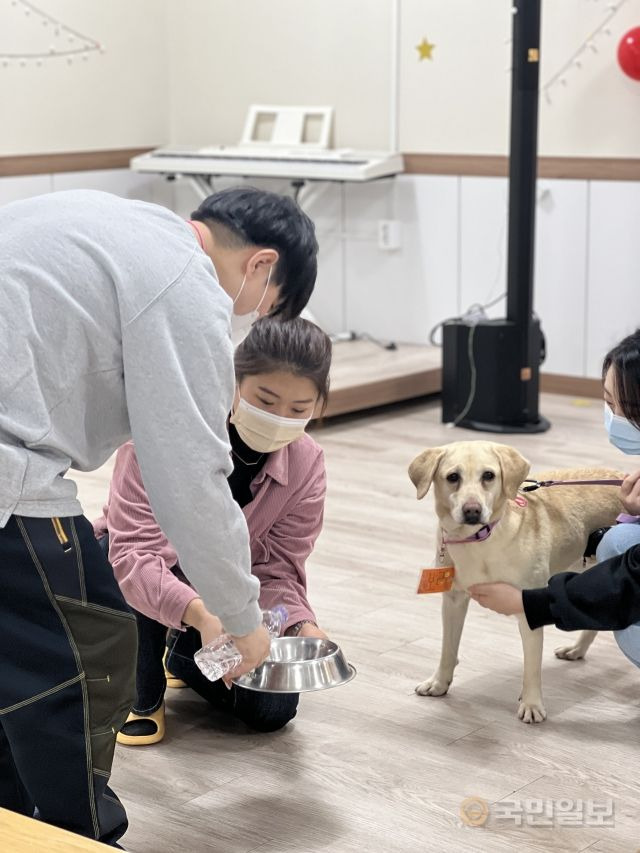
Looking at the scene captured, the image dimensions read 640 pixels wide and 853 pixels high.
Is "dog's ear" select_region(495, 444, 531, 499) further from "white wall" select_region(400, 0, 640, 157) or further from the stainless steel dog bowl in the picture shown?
"white wall" select_region(400, 0, 640, 157)

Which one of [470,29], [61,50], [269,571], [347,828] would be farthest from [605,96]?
[347,828]

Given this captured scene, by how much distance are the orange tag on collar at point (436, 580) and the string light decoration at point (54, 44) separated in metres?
4.28

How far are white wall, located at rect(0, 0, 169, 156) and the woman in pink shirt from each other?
4.02 meters

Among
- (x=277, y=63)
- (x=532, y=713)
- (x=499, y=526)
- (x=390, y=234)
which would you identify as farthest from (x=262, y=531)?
(x=277, y=63)

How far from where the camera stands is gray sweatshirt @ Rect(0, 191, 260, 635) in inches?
59.1

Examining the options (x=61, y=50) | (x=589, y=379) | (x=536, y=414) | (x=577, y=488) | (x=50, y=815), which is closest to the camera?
(x=50, y=815)

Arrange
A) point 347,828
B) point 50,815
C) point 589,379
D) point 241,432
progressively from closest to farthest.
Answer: point 50,815
point 347,828
point 241,432
point 589,379

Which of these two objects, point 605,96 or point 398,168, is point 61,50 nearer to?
point 398,168

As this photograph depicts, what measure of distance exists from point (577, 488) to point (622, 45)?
3.02 m

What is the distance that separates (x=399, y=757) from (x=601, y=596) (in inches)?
18.5

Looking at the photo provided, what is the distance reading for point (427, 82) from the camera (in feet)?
18.9

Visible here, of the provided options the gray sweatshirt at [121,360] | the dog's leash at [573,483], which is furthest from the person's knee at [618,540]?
the gray sweatshirt at [121,360]

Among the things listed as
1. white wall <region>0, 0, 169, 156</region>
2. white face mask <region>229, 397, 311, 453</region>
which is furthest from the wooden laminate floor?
white wall <region>0, 0, 169, 156</region>

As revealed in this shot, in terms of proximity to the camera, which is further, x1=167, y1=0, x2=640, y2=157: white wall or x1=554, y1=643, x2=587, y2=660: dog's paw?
x1=167, y1=0, x2=640, y2=157: white wall
